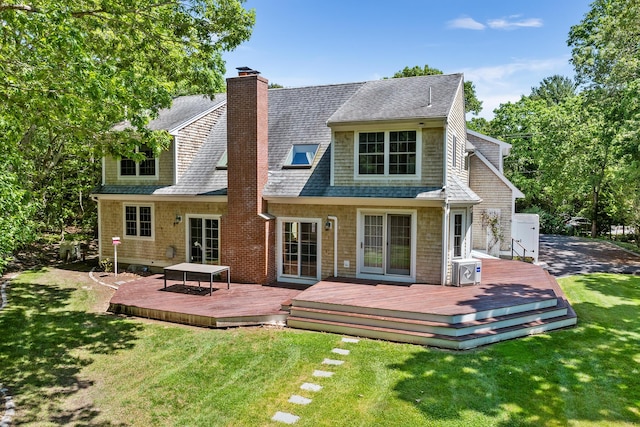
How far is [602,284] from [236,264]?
13.1 metres

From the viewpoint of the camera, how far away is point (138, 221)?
1580 centimetres

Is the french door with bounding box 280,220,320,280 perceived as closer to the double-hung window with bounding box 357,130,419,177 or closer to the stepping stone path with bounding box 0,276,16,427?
the double-hung window with bounding box 357,130,419,177

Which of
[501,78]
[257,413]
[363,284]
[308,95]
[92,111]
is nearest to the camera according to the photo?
[257,413]

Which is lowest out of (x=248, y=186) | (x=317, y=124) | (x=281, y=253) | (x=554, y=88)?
(x=281, y=253)

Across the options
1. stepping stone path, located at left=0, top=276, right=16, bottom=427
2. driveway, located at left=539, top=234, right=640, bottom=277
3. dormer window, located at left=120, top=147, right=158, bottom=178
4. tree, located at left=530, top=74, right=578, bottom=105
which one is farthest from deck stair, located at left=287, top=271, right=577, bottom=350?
tree, located at left=530, top=74, right=578, bottom=105

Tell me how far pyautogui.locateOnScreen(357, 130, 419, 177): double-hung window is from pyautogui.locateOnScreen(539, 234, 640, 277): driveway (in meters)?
8.97

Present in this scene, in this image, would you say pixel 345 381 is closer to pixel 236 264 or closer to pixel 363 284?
pixel 363 284

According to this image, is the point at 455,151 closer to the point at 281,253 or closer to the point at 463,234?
the point at 463,234

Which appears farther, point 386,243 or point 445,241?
point 386,243

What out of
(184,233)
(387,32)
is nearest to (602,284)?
(387,32)

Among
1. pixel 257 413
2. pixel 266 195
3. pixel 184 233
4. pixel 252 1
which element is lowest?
pixel 257 413

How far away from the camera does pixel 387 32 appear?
1761 centimetres

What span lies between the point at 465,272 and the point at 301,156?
670 cm

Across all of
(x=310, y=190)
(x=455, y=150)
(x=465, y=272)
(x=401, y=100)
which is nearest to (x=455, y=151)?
(x=455, y=150)
